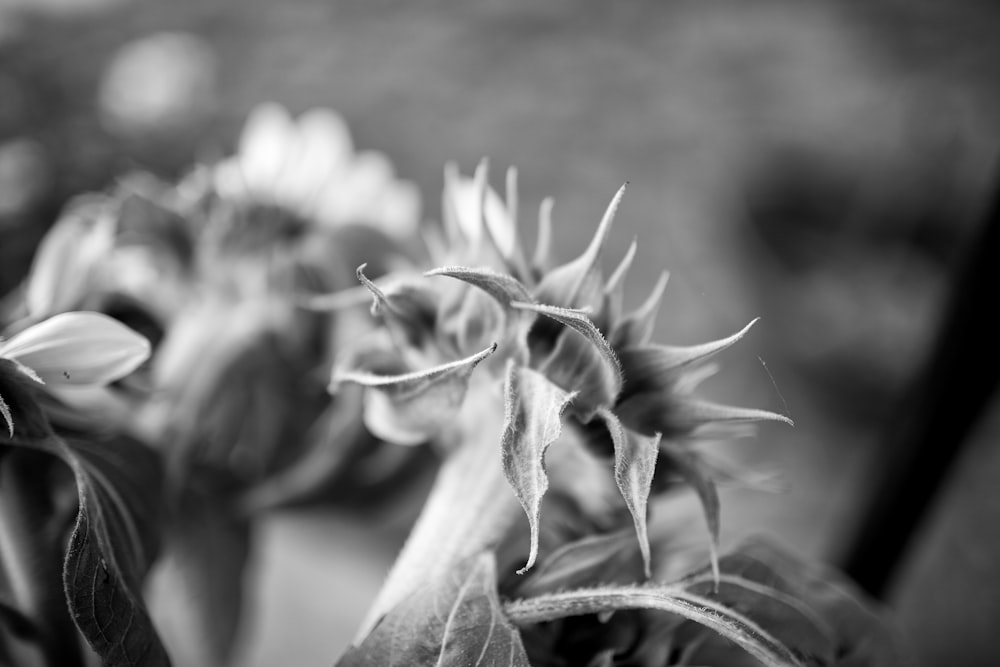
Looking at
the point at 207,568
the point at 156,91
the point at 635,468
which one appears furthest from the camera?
the point at 156,91

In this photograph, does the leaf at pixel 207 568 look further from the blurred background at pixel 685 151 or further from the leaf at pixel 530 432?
the leaf at pixel 530 432

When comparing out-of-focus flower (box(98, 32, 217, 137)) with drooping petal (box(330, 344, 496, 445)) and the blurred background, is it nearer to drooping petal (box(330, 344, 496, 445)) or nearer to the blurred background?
the blurred background

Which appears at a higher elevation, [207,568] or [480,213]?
[480,213]

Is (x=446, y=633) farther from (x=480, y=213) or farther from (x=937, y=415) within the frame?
(x=937, y=415)

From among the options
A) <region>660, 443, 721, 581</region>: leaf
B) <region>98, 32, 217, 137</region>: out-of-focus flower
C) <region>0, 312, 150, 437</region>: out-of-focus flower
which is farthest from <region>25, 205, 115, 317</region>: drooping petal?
<region>98, 32, 217, 137</region>: out-of-focus flower

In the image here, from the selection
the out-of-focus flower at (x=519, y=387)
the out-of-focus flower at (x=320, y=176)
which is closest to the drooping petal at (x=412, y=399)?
the out-of-focus flower at (x=519, y=387)

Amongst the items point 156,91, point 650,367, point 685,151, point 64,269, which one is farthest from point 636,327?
point 685,151
